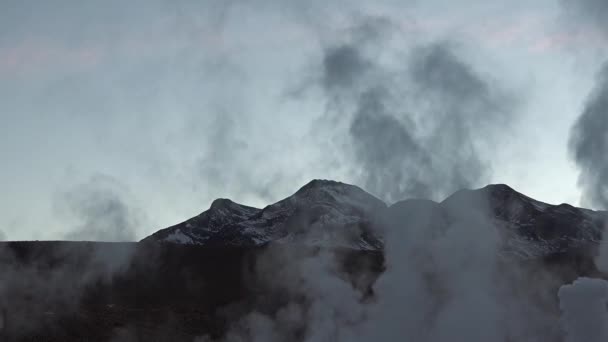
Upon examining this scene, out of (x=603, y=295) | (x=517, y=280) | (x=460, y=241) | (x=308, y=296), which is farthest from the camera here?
(x=517, y=280)

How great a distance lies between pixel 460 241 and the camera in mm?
77812

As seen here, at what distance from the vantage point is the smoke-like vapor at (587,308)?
46469mm

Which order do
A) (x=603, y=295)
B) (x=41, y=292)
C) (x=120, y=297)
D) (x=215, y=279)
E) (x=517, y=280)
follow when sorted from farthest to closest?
(x=215, y=279) → (x=120, y=297) → (x=517, y=280) → (x=41, y=292) → (x=603, y=295)

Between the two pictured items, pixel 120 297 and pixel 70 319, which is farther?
pixel 120 297

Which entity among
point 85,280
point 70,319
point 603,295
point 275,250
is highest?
point 275,250

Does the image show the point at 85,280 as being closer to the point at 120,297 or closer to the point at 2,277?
the point at 120,297

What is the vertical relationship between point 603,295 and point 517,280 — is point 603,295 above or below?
below

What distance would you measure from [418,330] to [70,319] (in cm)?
4019

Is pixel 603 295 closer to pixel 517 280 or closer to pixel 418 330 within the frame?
pixel 418 330

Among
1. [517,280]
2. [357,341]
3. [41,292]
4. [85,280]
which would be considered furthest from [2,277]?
[517,280]

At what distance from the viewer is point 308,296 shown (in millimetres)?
84750

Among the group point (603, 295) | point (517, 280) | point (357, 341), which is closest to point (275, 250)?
point (517, 280)

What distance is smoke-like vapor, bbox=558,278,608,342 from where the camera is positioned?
152 feet

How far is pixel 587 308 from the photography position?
4684 cm
